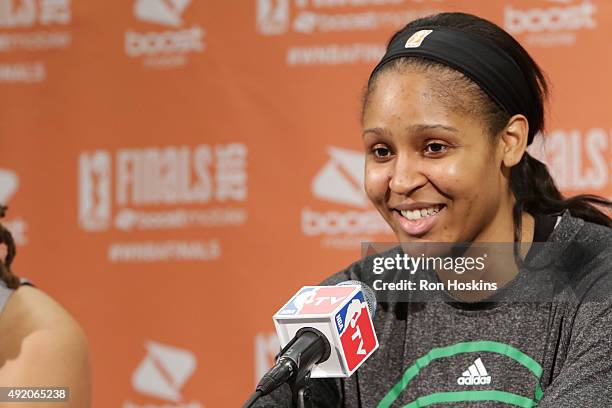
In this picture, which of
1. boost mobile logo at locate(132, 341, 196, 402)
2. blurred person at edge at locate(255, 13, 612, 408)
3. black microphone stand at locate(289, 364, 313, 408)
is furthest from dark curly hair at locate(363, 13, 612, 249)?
boost mobile logo at locate(132, 341, 196, 402)

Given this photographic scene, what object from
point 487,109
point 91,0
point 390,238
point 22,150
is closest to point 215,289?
point 390,238

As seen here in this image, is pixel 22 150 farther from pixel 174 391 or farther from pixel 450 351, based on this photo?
pixel 450 351

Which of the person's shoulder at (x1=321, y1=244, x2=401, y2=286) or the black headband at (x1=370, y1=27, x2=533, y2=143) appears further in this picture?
the person's shoulder at (x1=321, y1=244, x2=401, y2=286)

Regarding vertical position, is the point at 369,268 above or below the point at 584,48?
below

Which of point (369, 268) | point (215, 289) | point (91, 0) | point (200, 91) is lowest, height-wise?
point (215, 289)

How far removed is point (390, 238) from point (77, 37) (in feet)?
3.79

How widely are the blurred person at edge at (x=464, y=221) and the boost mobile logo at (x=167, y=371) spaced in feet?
4.02

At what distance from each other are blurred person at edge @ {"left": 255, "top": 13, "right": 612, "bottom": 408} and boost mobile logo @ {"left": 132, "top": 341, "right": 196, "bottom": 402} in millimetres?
1224

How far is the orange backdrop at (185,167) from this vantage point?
2.73 m

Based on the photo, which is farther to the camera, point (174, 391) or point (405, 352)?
point (174, 391)

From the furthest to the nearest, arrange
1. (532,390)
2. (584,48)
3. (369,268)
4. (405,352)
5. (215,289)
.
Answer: (215,289) → (584,48) → (369,268) → (405,352) → (532,390)

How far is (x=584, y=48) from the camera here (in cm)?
252

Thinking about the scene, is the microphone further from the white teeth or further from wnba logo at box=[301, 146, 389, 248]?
wnba logo at box=[301, 146, 389, 248]

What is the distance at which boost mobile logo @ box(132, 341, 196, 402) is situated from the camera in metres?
2.82
